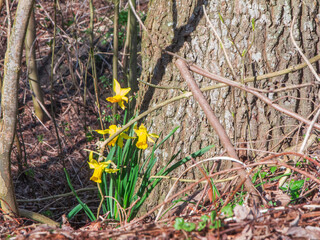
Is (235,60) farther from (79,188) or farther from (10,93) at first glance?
(79,188)

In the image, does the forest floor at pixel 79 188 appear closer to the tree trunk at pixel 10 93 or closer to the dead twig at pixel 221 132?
the dead twig at pixel 221 132

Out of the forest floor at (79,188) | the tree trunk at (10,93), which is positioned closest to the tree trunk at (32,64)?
the forest floor at (79,188)

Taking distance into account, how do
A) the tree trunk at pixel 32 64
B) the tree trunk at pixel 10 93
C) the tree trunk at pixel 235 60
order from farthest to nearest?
the tree trunk at pixel 32 64
the tree trunk at pixel 235 60
the tree trunk at pixel 10 93

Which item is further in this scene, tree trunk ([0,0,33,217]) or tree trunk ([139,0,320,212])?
tree trunk ([139,0,320,212])

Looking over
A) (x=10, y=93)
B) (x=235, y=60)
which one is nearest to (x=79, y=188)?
(x=10, y=93)

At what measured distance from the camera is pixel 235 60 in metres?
2.08

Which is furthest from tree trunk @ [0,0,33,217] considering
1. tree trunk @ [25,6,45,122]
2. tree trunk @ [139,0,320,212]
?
tree trunk @ [25,6,45,122]

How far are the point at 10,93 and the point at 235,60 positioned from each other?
134cm

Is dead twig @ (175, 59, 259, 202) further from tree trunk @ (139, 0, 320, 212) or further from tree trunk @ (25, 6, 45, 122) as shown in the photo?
tree trunk @ (25, 6, 45, 122)

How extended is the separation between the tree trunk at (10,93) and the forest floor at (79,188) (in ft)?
0.75

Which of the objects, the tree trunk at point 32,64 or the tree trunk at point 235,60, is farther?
the tree trunk at point 32,64

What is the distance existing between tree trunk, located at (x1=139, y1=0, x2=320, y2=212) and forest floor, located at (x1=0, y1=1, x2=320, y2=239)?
32cm

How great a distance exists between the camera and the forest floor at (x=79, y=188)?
1.31m

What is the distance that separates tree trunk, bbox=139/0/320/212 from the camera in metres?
2.03
